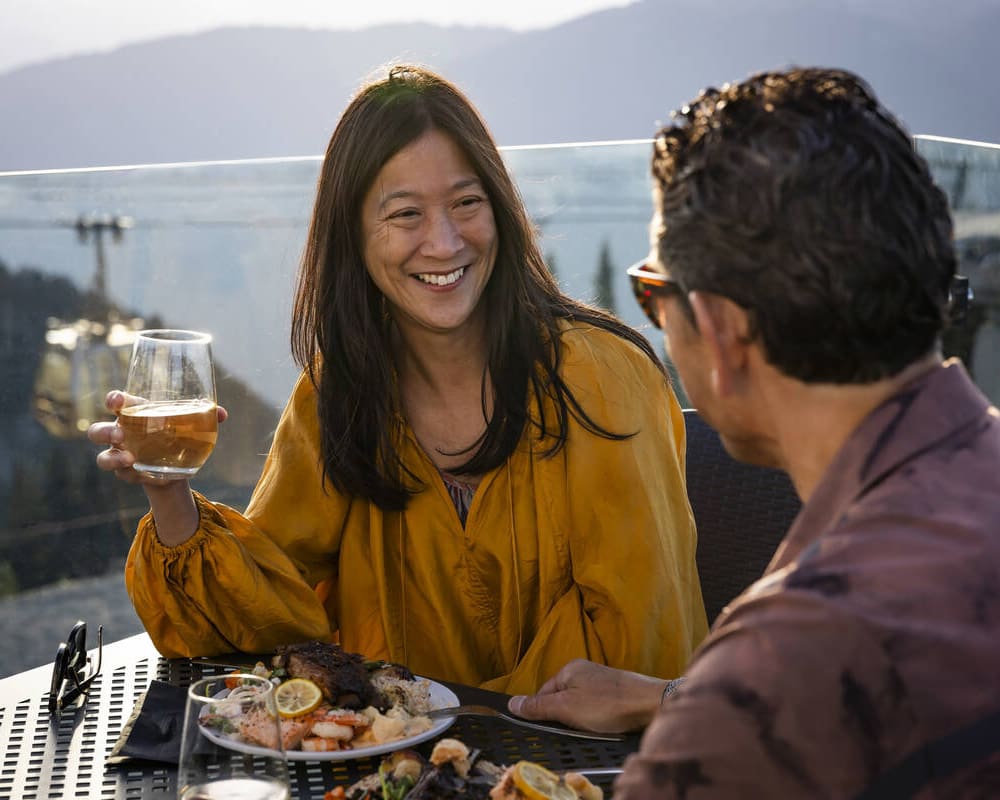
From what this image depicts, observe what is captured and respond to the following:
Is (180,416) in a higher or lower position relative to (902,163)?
lower

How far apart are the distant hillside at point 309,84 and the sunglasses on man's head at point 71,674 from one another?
321 cm

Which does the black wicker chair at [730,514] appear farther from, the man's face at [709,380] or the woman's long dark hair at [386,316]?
the man's face at [709,380]

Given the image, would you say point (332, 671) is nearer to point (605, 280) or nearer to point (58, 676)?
point (58, 676)

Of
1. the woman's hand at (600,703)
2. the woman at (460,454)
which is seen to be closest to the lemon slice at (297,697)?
the woman's hand at (600,703)

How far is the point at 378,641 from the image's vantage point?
7.79 ft

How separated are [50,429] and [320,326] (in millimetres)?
2023

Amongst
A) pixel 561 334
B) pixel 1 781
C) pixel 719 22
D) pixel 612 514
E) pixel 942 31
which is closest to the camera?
pixel 1 781

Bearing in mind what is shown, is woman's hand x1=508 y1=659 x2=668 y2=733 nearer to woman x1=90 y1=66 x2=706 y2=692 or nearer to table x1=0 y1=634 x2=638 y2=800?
table x1=0 y1=634 x2=638 y2=800

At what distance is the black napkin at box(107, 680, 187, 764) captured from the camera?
160 centimetres

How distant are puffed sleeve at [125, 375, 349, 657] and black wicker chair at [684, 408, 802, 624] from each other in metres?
0.71

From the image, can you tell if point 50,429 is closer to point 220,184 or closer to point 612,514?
point 220,184

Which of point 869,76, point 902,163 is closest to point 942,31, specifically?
point 869,76

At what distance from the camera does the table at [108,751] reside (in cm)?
155

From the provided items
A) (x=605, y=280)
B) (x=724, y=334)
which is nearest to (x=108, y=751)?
(x=724, y=334)
